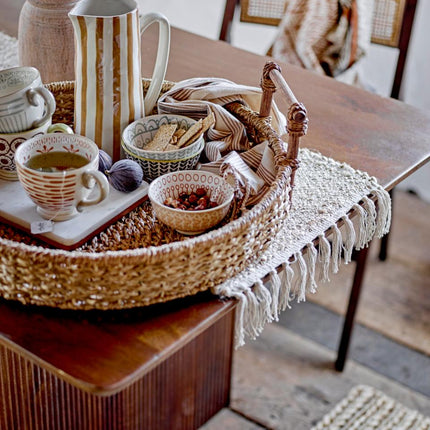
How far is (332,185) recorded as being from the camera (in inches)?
37.3

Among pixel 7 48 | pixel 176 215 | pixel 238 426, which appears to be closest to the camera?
pixel 176 215

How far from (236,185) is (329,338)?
3.48 ft

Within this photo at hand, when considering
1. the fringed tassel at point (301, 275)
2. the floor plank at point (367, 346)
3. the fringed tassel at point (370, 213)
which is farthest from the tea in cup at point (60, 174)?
the floor plank at point (367, 346)

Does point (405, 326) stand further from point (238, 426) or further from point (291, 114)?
point (291, 114)

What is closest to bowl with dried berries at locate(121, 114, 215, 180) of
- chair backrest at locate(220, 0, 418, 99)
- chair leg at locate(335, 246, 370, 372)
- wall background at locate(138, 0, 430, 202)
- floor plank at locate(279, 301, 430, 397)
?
chair leg at locate(335, 246, 370, 372)

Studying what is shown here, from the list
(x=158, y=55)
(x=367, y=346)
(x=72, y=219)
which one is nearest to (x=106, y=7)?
(x=158, y=55)

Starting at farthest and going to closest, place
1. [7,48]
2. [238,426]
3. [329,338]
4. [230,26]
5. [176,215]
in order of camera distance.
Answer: [329,338]
[230,26]
[238,426]
[7,48]
[176,215]

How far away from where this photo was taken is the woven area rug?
4.95 ft

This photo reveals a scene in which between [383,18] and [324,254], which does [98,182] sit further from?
[383,18]

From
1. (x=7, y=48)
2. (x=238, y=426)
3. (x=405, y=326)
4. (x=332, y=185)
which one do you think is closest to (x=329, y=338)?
(x=405, y=326)

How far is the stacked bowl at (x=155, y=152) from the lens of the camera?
0.86 m

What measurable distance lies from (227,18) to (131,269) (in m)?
1.12

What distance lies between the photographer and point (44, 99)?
0.85 meters

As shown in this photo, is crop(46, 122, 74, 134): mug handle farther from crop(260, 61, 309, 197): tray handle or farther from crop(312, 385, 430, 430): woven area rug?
crop(312, 385, 430, 430): woven area rug
